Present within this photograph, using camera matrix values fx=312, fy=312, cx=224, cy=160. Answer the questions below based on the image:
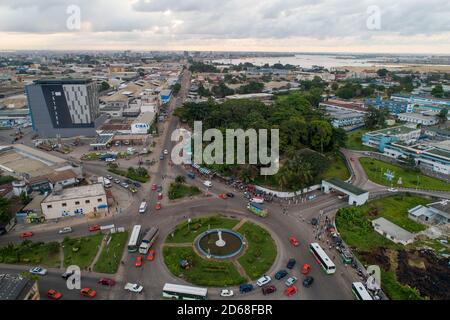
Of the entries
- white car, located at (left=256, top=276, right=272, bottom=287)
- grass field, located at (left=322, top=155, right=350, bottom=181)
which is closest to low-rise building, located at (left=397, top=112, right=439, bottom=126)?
grass field, located at (left=322, top=155, right=350, bottom=181)

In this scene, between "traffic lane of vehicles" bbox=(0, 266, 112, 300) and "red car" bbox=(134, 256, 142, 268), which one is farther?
"red car" bbox=(134, 256, 142, 268)

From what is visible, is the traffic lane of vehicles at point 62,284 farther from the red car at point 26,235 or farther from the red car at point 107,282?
the red car at point 26,235

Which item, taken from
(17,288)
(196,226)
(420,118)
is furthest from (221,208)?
(420,118)

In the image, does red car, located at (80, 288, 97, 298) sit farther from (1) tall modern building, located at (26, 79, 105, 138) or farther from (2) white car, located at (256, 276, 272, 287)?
(1) tall modern building, located at (26, 79, 105, 138)

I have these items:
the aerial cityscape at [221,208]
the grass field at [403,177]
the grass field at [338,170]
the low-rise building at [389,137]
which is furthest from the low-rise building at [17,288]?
the low-rise building at [389,137]

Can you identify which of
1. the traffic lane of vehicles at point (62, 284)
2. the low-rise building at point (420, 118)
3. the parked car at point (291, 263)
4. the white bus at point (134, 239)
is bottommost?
the parked car at point (291, 263)
